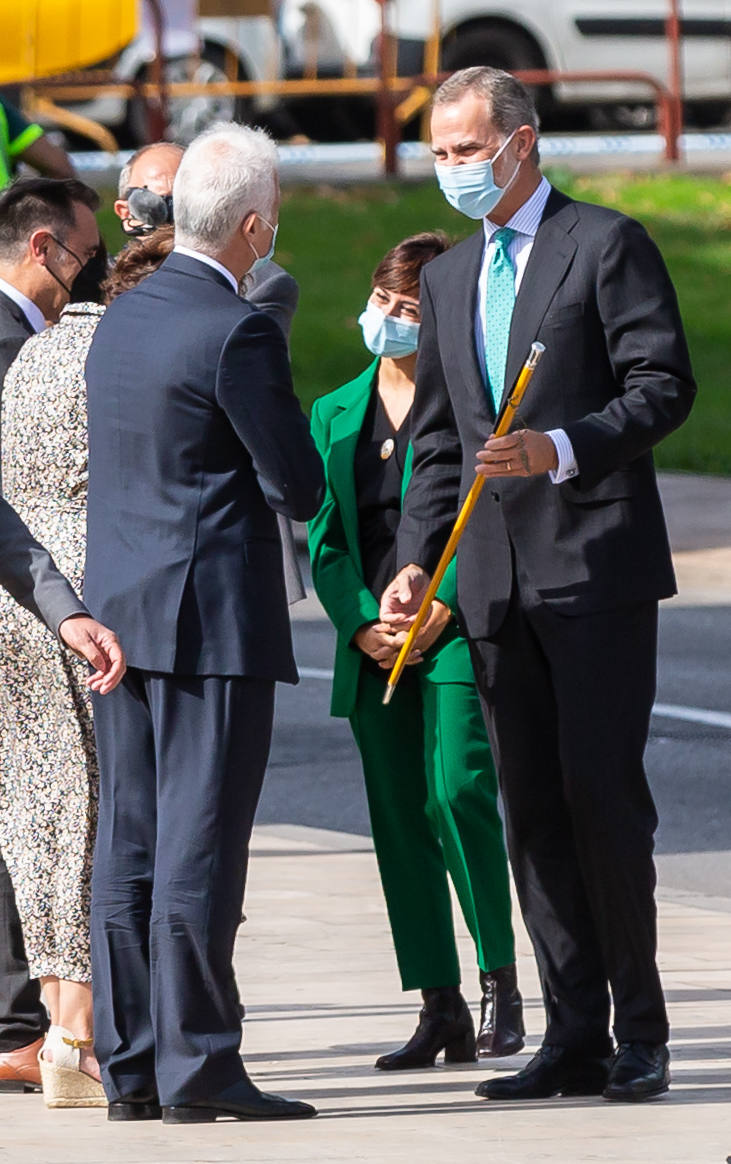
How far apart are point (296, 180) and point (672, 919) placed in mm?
16579

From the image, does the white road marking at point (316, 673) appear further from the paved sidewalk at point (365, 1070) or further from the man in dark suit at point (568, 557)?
the man in dark suit at point (568, 557)

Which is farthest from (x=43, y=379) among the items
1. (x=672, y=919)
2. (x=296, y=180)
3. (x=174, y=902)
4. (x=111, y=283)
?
(x=296, y=180)

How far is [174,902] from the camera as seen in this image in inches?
204

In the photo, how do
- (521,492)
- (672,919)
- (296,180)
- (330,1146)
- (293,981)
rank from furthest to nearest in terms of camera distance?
(296,180) < (672,919) < (293,981) < (521,492) < (330,1146)

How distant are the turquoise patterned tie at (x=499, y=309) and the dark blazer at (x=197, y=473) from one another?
0.53 meters

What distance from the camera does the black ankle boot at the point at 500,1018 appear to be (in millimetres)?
5977

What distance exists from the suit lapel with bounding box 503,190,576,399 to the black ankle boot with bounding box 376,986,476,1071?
1486mm

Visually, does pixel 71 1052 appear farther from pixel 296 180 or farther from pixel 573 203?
pixel 296 180

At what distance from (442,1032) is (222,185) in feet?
6.71

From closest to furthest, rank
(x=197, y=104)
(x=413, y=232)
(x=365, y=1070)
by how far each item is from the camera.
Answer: (x=365, y=1070)
(x=413, y=232)
(x=197, y=104)

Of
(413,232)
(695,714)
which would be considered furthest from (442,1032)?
(413,232)

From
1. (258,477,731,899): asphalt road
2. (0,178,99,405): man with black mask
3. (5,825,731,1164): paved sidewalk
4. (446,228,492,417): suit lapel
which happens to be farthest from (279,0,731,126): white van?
(446,228,492,417): suit lapel

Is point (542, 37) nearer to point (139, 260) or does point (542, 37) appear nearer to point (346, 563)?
point (346, 563)

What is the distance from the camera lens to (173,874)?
518 cm
